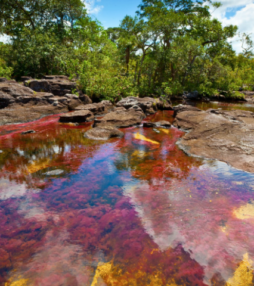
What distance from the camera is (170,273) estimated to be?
90.1 inches

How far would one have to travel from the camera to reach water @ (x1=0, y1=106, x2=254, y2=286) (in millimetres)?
2295

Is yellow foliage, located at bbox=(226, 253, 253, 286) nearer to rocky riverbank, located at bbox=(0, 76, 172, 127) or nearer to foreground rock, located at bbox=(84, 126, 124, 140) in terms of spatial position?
foreground rock, located at bbox=(84, 126, 124, 140)

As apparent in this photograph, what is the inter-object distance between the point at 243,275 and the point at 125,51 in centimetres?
2121

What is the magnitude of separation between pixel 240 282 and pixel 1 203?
12.9ft

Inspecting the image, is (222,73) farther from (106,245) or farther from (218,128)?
(106,245)

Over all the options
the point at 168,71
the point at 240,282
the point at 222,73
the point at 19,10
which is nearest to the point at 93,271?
the point at 240,282

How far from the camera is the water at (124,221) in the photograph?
2.29 metres

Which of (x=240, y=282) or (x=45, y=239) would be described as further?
(x=45, y=239)

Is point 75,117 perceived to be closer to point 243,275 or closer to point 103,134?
point 103,134

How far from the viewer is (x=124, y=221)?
313 cm

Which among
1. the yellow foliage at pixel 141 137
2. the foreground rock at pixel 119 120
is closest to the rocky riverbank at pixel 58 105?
the foreground rock at pixel 119 120

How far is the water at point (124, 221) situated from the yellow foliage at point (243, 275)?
1 cm

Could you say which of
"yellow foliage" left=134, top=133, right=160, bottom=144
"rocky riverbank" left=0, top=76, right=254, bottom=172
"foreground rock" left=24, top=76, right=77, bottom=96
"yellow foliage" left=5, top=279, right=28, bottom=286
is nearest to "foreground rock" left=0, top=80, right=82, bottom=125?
"rocky riverbank" left=0, top=76, right=254, bottom=172

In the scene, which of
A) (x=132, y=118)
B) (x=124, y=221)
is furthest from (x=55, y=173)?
(x=132, y=118)
